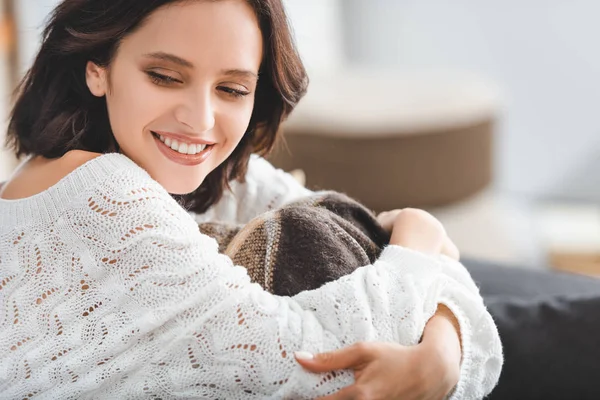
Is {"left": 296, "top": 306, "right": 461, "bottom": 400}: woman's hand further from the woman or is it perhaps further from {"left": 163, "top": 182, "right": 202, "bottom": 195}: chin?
{"left": 163, "top": 182, "right": 202, "bottom": 195}: chin

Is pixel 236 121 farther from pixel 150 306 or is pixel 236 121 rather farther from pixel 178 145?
pixel 150 306

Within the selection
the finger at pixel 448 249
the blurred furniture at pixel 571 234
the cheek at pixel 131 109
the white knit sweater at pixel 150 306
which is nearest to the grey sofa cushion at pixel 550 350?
the finger at pixel 448 249

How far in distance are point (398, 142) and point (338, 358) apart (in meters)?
1.91

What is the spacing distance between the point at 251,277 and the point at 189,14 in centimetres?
34

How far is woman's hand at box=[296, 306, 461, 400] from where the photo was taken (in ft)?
3.18

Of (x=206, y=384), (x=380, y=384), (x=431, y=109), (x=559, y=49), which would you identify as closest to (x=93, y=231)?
(x=206, y=384)

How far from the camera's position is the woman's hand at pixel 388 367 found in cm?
97

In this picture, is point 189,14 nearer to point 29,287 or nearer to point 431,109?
point 29,287

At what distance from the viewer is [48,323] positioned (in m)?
1.03

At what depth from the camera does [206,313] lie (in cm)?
98

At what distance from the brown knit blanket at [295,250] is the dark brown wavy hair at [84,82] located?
8.8 inches

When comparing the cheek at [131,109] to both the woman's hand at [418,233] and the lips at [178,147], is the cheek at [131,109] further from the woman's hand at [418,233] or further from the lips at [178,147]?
the woman's hand at [418,233]

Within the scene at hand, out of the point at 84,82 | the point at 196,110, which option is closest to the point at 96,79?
the point at 84,82

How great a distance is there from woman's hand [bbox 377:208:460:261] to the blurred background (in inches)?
47.7
